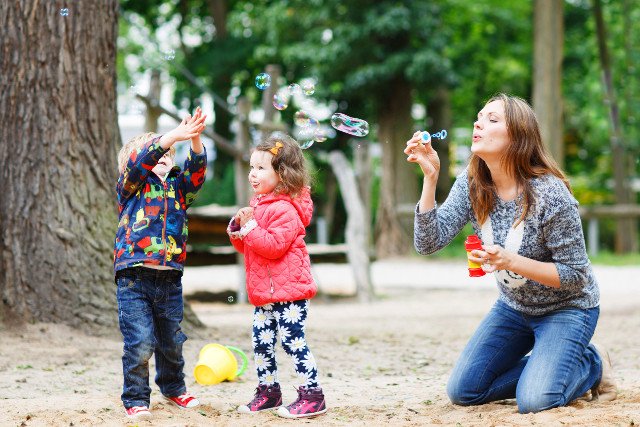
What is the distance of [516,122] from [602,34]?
55.0ft

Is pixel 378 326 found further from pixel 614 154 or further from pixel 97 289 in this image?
pixel 614 154

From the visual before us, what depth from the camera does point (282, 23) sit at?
22000mm

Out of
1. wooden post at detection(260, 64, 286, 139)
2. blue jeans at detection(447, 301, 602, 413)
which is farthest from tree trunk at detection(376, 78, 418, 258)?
blue jeans at detection(447, 301, 602, 413)

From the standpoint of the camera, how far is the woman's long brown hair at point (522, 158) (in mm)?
3984

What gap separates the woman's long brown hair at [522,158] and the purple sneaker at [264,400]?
120 centimetres

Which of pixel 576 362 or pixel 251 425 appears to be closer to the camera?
pixel 251 425

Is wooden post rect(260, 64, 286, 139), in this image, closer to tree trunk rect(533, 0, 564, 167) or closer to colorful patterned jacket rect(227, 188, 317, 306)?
tree trunk rect(533, 0, 564, 167)

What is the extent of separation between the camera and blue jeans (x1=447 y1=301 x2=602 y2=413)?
12.9ft

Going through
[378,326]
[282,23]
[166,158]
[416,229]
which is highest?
[282,23]

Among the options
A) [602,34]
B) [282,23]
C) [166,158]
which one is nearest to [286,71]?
[282,23]

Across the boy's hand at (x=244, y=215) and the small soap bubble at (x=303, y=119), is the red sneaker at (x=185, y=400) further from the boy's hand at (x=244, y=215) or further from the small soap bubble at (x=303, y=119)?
the small soap bubble at (x=303, y=119)

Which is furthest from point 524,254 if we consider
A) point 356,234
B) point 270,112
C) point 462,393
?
point 270,112

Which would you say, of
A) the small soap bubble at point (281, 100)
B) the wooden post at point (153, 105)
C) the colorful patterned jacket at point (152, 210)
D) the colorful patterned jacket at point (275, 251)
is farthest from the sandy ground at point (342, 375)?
the wooden post at point (153, 105)

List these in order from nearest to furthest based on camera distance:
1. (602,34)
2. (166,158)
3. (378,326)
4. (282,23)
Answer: (166,158) < (378,326) < (602,34) < (282,23)
